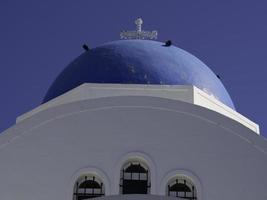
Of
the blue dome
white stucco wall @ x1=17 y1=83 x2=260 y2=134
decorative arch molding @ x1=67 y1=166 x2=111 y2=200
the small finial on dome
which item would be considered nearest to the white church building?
decorative arch molding @ x1=67 y1=166 x2=111 y2=200

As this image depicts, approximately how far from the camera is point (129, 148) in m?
10.1

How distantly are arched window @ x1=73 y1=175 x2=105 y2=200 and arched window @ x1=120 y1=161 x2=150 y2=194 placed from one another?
1.42 feet

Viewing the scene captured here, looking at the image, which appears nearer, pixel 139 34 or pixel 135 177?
pixel 135 177

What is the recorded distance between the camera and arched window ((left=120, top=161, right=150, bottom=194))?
10155 millimetres

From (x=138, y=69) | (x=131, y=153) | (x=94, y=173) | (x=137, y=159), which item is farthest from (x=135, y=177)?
(x=138, y=69)

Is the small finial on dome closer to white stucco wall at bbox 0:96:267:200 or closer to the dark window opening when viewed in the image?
white stucco wall at bbox 0:96:267:200

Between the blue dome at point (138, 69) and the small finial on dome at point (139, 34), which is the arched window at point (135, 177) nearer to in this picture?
the blue dome at point (138, 69)

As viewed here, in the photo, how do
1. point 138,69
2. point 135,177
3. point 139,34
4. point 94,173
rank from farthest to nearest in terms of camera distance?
1. point 139,34
2. point 138,69
3. point 135,177
4. point 94,173

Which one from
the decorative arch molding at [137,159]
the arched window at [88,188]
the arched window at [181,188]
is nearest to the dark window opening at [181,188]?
the arched window at [181,188]

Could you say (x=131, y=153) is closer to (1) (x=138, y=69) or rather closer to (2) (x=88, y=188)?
(2) (x=88, y=188)

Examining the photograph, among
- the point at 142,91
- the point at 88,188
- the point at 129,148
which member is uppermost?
the point at 142,91

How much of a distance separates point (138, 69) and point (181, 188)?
3.90 meters

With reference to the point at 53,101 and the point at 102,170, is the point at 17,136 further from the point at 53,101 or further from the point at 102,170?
the point at 53,101

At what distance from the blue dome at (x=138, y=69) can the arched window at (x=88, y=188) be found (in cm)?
345
